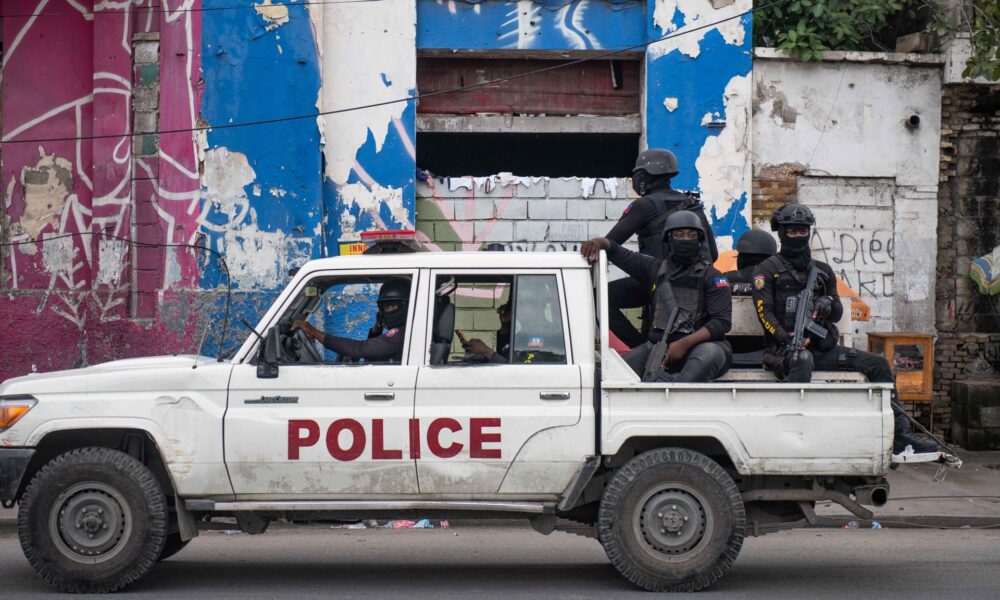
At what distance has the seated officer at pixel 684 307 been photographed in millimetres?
6699

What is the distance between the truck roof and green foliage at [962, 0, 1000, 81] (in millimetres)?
6236

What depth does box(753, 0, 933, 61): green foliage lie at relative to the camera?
1290 cm

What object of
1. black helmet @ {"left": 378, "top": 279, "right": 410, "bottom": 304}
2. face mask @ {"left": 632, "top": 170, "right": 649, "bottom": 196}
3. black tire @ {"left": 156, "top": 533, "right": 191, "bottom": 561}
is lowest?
black tire @ {"left": 156, "top": 533, "right": 191, "bottom": 561}

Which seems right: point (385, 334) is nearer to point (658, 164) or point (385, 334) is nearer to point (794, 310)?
point (658, 164)

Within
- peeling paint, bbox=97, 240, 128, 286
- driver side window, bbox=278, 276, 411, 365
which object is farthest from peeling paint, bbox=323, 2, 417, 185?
driver side window, bbox=278, 276, 411, 365

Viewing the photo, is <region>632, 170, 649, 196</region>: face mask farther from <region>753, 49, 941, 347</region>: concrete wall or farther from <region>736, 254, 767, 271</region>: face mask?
<region>753, 49, 941, 347</region>: concrete wall

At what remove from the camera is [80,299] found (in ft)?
41.8

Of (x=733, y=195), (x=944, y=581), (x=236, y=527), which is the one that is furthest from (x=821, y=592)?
(x=733, y=195)

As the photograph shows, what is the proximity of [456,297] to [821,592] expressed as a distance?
2613mm

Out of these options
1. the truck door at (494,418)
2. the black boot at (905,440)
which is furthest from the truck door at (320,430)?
the black boot at (905,440)

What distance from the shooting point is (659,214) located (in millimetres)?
7656

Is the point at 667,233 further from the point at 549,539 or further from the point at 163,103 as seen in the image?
the point at 163,103

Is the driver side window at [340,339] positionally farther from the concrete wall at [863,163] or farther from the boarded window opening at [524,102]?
the concrete wall at [863,163]

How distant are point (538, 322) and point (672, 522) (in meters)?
1.29
